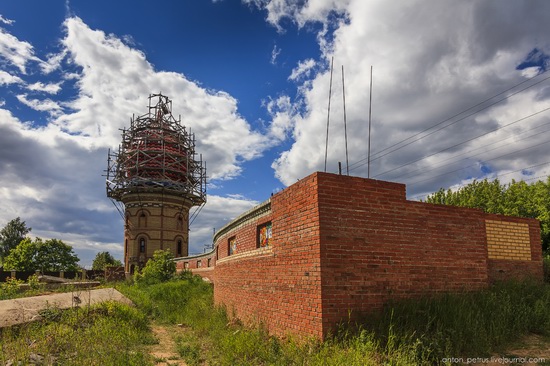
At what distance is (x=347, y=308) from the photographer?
648 centimetres

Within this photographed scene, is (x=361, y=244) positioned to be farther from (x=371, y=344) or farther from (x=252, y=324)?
Result: (x=252, y=324)

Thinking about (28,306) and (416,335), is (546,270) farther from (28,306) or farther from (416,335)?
(28,306)

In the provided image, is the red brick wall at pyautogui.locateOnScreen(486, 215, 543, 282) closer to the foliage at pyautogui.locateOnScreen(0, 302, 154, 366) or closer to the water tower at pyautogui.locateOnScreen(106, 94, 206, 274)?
the foliage at pyautogui.locateOnScreen(0, 302, 154, 366)

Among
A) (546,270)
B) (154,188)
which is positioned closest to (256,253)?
(546,270)

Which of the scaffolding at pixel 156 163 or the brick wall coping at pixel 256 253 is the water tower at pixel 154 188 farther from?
the brick wall coping at pixel 256 253

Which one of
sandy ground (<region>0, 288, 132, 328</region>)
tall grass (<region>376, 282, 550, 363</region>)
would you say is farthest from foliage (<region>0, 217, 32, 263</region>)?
tall grass (<region>376, 282, 550, 363</region>)

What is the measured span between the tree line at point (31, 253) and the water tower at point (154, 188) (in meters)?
8.32

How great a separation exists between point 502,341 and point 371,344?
8.08ft

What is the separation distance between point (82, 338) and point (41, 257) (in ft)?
147

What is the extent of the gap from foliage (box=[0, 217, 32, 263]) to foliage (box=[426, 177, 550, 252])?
179ft

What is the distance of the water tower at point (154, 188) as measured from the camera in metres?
39.1

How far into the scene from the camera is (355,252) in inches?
268

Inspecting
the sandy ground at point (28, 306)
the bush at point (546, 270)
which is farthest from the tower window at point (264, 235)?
the bush at point (546, 270)

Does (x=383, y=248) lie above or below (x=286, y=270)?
above
